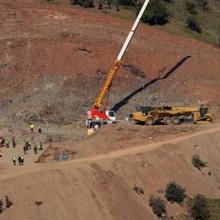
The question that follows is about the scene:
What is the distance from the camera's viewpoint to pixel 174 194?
5978 cm

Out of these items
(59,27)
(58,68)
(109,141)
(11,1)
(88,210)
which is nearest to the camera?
(88,210)

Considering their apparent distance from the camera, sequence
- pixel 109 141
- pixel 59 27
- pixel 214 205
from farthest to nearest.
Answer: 1. pixel 59 27
2. pixel 109 141
3. pixel 214 205

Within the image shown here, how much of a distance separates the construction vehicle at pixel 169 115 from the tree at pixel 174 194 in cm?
1679

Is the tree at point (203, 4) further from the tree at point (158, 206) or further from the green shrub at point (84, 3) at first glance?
the tree at point (158, 206)

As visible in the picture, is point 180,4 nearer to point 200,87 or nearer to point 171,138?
point 200,87

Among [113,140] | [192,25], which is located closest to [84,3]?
[192,25]

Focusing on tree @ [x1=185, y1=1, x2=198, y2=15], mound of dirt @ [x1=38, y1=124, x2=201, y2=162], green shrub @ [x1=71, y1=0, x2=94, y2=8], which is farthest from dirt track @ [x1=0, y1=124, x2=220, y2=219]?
tree @ [x1=185, y1=1, x2=198, y2=15]

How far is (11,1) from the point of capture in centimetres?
10169

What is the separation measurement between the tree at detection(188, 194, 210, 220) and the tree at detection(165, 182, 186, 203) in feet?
3.50

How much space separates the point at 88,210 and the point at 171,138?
17777 mm

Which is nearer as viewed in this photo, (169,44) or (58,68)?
(58,68)

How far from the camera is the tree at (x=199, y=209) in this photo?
58125 mm

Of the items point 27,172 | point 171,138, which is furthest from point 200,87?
point 27,172

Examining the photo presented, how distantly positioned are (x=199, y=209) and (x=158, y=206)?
9.63 feet
